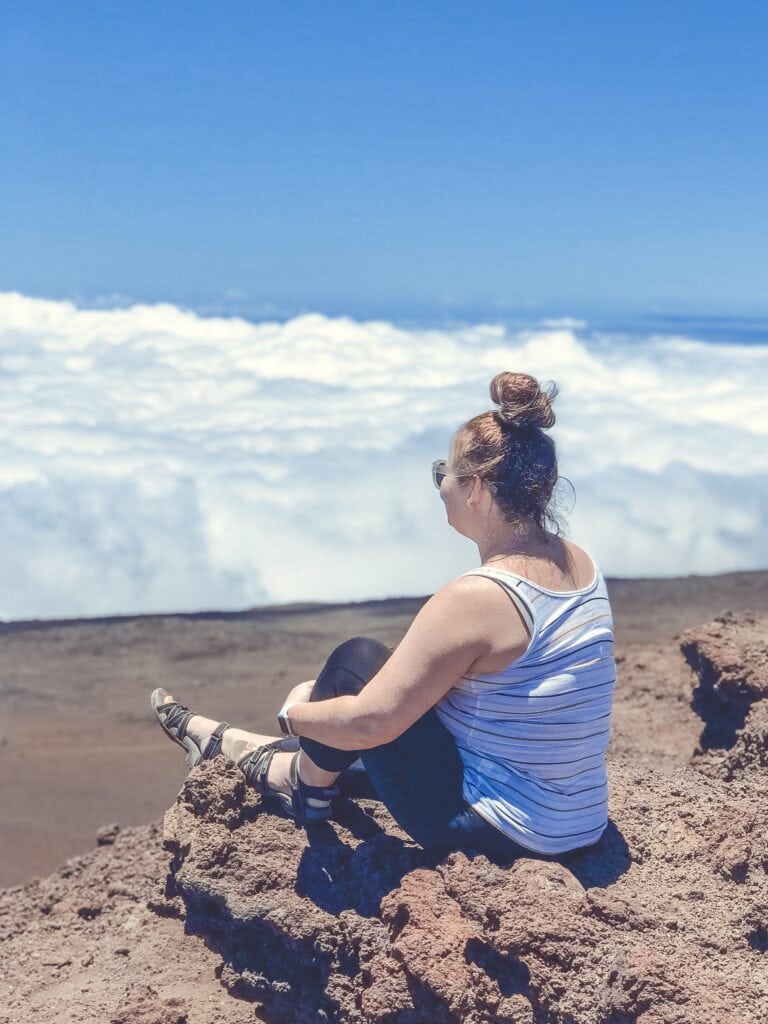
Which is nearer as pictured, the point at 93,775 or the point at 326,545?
the point at 93,775

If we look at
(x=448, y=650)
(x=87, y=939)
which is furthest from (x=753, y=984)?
(x=87, y=939)

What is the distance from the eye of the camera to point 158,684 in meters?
8.76

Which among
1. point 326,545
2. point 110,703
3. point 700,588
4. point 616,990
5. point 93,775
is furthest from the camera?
point 326,545

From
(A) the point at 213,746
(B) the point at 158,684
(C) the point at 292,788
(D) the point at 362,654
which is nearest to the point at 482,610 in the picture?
(D) the point at 362,654

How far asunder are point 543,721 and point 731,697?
1558mm

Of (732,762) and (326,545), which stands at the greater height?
(326,545)

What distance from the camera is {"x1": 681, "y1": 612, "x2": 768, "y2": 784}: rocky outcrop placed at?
381 centimetres

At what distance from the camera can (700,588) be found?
1129 cm

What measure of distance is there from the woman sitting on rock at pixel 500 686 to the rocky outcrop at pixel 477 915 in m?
0.14

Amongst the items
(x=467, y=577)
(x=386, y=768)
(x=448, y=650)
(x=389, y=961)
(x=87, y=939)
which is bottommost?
(x=87, y=939)

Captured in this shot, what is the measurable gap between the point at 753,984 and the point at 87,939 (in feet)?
7.48

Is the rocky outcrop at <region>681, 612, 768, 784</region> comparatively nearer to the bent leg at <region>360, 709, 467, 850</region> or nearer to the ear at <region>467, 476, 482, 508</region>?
the bent leg at <region>360, 709, 467, 850</region>

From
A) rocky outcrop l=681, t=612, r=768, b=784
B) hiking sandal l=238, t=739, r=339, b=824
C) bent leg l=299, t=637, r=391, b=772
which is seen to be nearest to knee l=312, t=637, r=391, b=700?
bent leg l=299, t=637, r=391, b=772

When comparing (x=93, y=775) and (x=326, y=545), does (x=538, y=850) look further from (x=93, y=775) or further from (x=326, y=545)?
(x=326, y=545)
